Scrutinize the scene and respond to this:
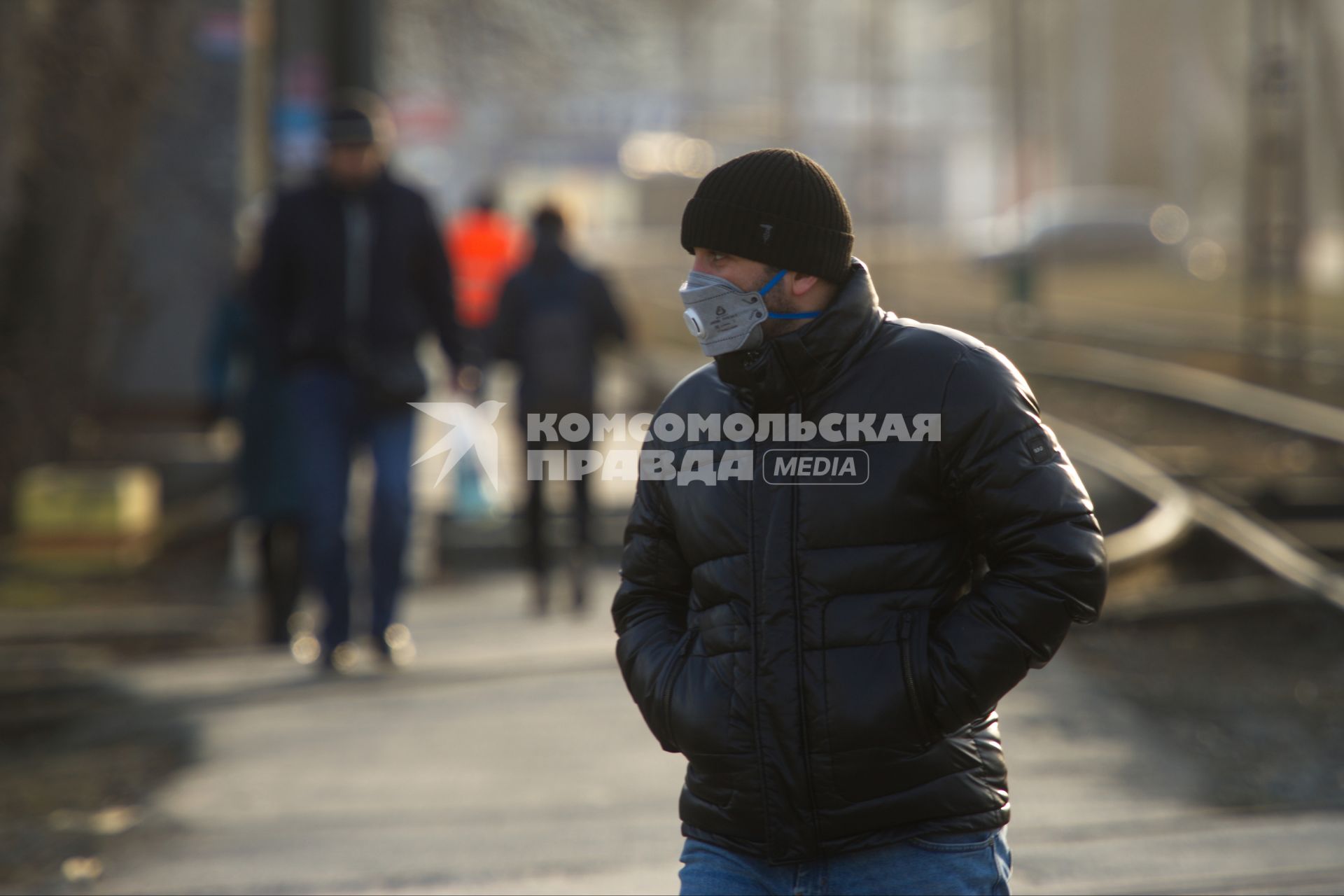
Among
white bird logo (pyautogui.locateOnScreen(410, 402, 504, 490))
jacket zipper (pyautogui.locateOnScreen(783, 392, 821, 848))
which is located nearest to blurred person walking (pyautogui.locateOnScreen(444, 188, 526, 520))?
white bird logo (pyautogui.locateOnScreen(410, 402, 504, 490))

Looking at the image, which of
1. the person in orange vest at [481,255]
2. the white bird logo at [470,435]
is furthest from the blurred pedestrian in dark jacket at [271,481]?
the person in orange vest at [481,255]

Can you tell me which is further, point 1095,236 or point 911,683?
point 1095,236

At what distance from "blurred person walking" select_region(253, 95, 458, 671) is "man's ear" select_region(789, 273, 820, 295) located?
4042mm

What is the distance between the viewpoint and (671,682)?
2.41 meters

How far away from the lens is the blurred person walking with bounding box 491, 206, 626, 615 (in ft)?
25.8

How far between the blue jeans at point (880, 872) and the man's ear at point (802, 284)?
78 centimetres

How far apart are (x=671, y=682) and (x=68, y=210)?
31.3ft

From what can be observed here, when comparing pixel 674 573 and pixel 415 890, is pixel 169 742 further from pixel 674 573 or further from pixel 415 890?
pixel 674 573

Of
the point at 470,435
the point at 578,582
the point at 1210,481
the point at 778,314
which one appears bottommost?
the point at 578,582

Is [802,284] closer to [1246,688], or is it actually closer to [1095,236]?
[1246,688]

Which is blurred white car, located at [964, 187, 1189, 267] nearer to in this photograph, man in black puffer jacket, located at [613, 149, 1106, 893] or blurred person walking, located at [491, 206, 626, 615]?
blurred person walking, located at [491, 206, 626, 615]

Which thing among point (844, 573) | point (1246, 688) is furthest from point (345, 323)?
point (844, 573)

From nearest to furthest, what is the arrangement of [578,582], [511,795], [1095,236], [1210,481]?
[511,795], [578,582], [1210,481], [1095,236]

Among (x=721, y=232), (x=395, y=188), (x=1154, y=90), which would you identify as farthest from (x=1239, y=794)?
(x=1154, y=90)
